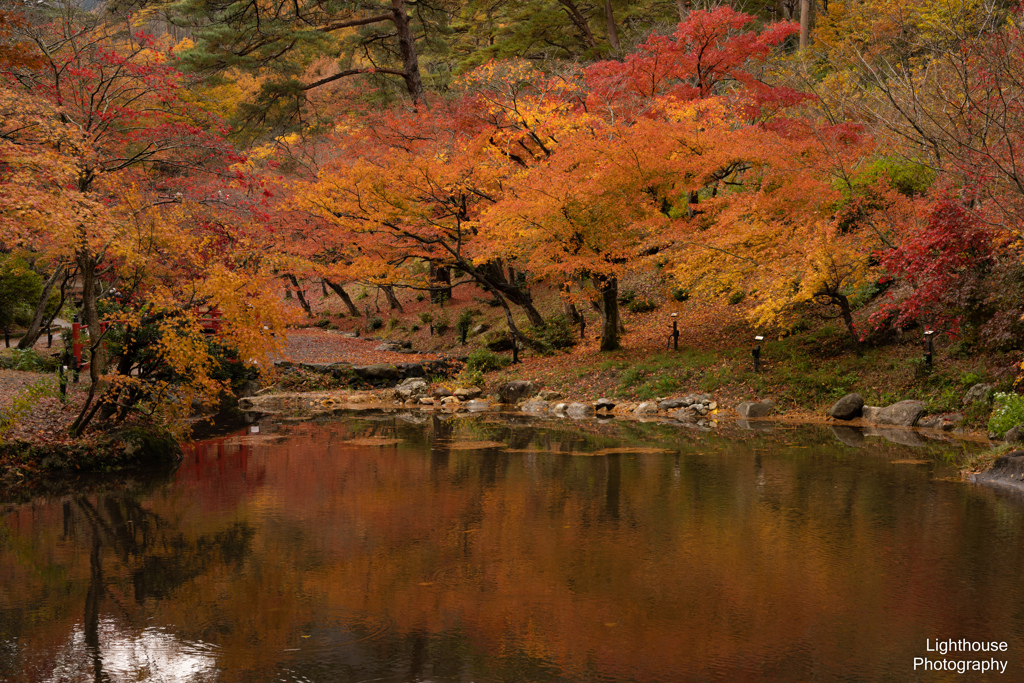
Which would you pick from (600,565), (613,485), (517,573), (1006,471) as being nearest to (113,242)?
(613,485)

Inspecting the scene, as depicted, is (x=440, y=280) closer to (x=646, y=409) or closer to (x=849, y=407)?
(x=646, y=409)

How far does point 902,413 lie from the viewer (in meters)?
14.4

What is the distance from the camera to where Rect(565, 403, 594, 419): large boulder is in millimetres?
17375

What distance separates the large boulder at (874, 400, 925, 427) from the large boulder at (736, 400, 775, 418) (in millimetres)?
2116

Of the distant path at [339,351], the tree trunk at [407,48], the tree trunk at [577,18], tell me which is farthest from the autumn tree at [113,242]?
the tree trunk at [577,18]

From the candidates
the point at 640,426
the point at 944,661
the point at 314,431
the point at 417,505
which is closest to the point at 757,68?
the point at 640,426

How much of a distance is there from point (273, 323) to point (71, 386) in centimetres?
632

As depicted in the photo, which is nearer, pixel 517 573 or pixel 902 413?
pixel 517 573

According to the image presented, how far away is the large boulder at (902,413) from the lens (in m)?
14.3

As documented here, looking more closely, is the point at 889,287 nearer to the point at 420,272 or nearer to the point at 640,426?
the point at 640,426

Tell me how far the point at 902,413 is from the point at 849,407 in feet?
3.17

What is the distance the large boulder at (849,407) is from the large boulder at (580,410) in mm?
5127

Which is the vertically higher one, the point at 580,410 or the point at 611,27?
the point at 611,27

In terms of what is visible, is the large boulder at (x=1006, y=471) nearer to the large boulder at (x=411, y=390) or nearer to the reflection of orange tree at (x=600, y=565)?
the reflection of orange tree at (x=600, y=565)
